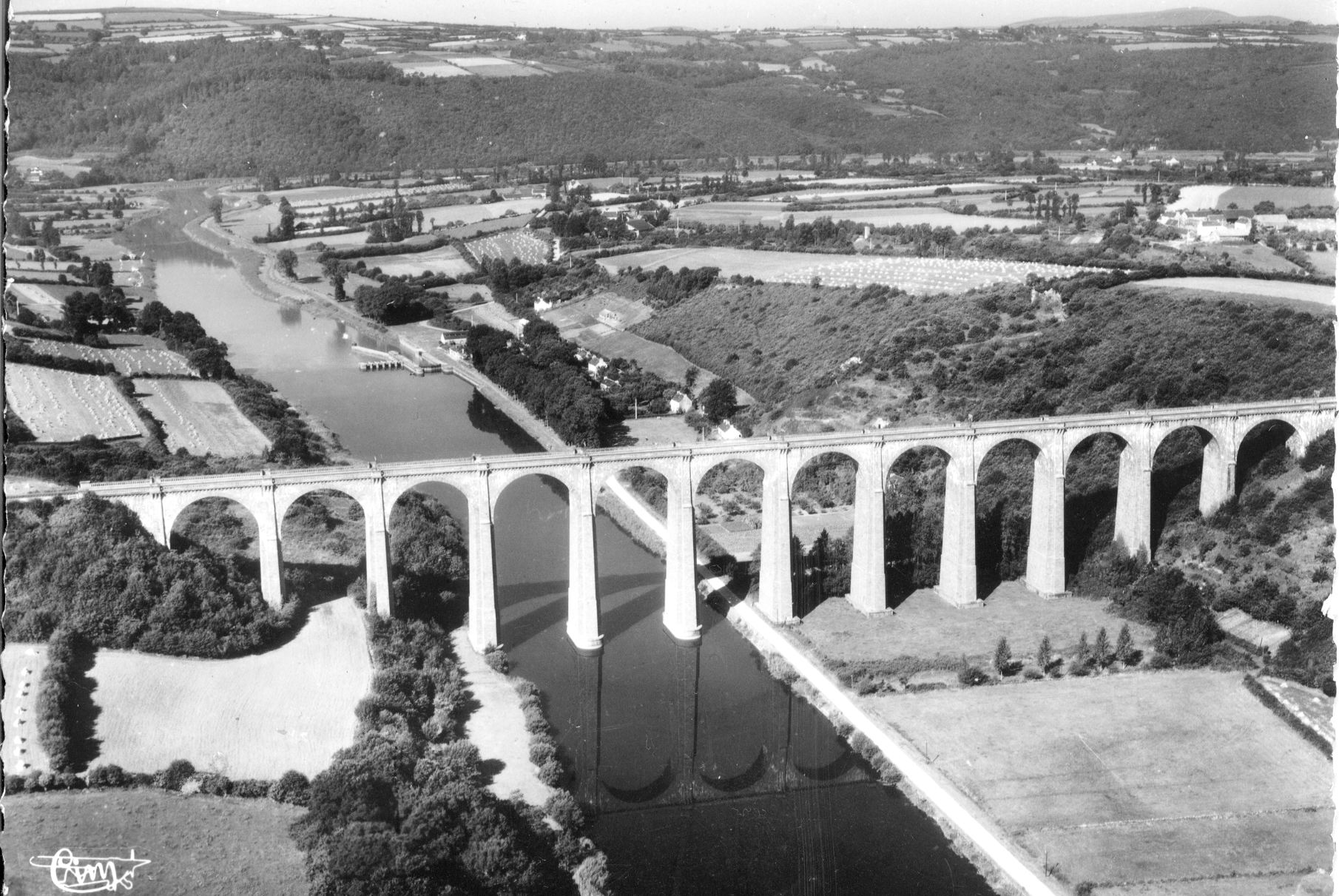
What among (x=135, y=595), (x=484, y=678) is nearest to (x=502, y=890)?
(x=484, y=678)

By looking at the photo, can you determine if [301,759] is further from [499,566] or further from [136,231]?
[136,231]

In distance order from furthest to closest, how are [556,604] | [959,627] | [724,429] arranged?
[724,429], [556,604], [959,627]

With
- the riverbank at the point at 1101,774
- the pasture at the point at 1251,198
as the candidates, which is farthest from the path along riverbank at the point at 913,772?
the pasture at the point at 1251,198

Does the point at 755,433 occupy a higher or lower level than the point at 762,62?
lower

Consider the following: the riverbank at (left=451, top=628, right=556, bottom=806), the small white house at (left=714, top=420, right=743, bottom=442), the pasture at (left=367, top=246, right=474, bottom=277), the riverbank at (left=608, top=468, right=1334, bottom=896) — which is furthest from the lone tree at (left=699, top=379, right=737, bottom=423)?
the pasture at (left=367, top=246, right=474, bottom=277)

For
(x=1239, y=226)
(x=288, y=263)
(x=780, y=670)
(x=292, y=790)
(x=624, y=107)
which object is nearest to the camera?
(x=292, y=790)

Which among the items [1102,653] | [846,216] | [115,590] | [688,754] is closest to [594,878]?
[688,754]

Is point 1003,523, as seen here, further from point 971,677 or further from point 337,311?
point 337,311
